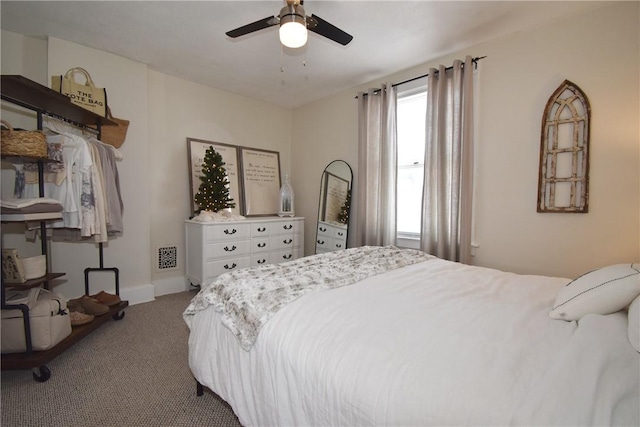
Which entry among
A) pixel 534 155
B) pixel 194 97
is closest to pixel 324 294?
pixel 534 155

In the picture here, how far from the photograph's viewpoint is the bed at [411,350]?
71 centimetres

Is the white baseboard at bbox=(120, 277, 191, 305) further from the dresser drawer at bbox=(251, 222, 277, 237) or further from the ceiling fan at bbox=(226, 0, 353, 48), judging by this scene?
the ceiling fan at bbox=(226, 0, 353, 48)

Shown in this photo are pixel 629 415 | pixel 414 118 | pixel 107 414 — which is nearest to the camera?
pixel 629 415

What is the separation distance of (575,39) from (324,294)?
2.69 metres

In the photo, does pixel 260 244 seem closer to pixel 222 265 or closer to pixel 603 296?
pixel 222 265

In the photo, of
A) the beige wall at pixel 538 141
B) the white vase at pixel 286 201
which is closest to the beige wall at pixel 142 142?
the white vase at pixel 286 201

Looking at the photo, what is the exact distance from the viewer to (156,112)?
334 cm

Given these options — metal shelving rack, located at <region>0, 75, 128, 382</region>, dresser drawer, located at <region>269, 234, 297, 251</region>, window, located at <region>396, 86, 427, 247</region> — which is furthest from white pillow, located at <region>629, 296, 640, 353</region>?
dresser drawer, located at <region>269, 234, 297, 251</region>

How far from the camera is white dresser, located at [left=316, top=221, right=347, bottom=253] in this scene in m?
3.74

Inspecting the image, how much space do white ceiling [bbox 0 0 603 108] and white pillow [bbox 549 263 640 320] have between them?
201 centimetres

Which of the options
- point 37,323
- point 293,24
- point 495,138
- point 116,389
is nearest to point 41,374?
point 37,323

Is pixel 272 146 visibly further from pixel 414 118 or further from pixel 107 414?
pixel 107 414

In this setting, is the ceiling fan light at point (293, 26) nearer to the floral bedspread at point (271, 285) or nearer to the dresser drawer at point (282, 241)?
the floral bedspread at point (271, 285)

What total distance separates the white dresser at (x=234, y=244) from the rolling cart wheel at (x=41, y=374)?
147cm
